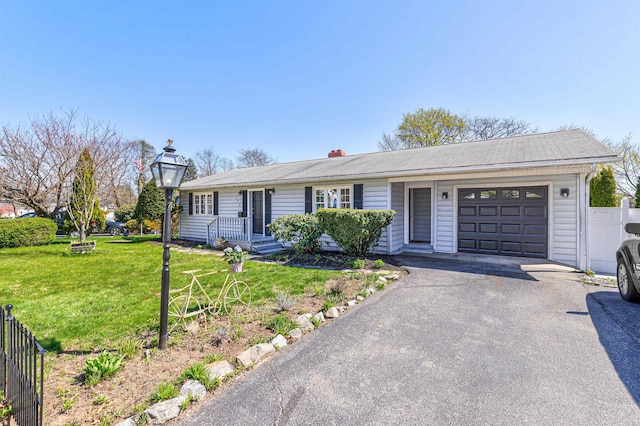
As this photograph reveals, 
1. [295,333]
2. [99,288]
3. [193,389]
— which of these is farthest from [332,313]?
[99,288]

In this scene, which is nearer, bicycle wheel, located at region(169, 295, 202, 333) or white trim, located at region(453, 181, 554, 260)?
bicycle wheel, located at region(169, 295, 202, 333)

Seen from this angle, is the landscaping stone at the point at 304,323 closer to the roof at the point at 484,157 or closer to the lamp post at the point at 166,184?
the lamp post at the point at 166,184

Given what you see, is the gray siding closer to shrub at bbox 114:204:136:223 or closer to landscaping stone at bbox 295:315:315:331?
landscaping stone at bbox 295:315:315:331

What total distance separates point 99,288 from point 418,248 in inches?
336

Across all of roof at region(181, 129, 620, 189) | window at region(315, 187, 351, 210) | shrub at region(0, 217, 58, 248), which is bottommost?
shrub at region(0, 217, 58, 248)

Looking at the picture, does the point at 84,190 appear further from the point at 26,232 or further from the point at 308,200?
the point at 308,200

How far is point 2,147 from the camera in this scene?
40.5ft

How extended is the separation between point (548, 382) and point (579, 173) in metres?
6.60

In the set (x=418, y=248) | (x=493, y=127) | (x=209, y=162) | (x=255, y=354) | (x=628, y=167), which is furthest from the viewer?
(x=209, y=162)

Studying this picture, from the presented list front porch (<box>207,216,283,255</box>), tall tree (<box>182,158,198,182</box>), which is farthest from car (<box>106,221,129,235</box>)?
tall tree (<box>182,158,198,182</box>)

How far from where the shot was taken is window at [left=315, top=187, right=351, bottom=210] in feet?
31.8

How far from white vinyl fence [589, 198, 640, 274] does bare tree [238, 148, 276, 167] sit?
30.3 metres

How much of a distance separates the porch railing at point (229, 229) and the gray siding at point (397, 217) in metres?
5.27

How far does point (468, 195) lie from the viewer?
350 inches
